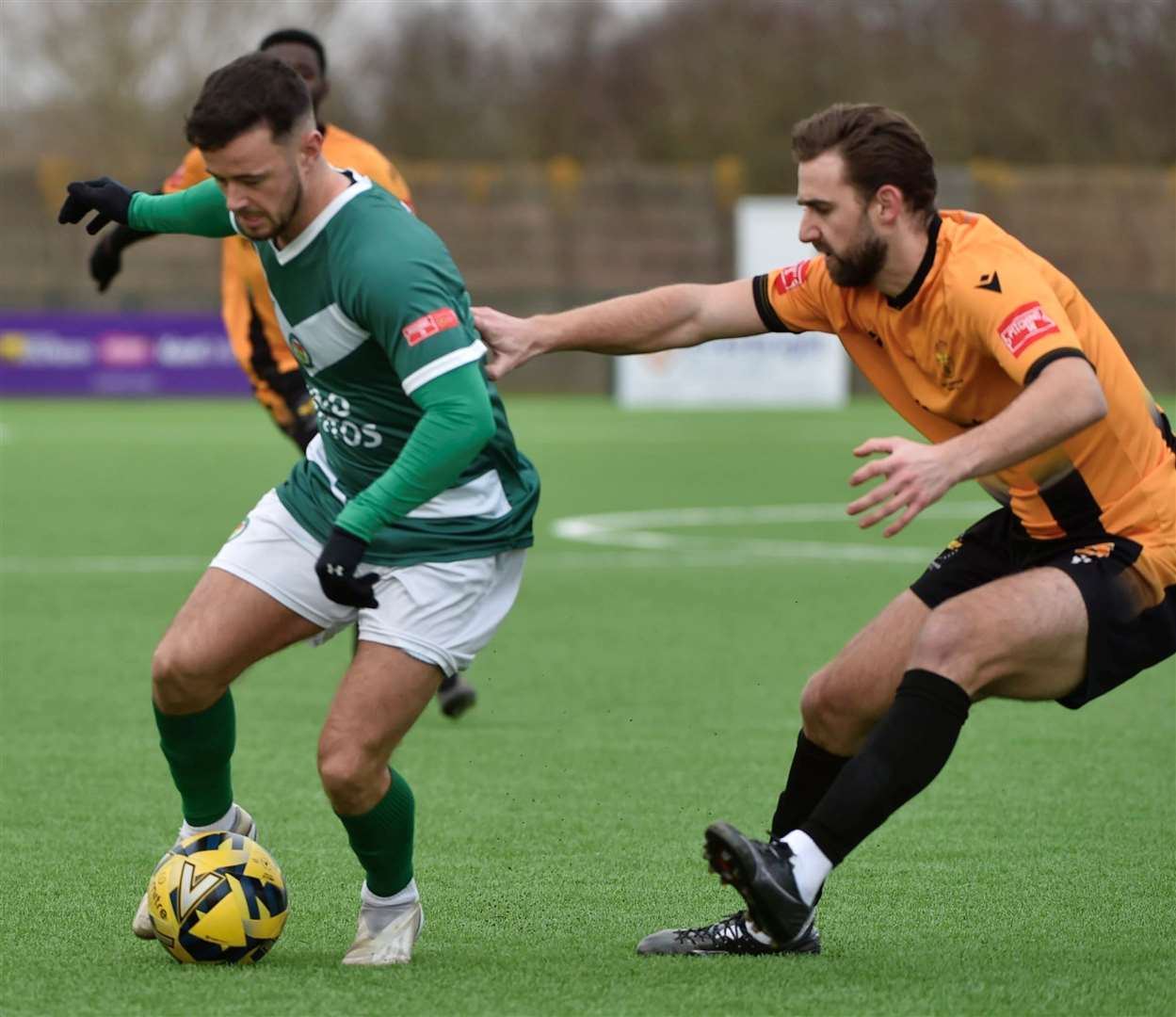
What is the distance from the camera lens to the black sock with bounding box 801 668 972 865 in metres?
4.47

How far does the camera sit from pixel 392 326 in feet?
14.9

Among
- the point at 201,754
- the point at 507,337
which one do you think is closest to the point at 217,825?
the point at 201,754

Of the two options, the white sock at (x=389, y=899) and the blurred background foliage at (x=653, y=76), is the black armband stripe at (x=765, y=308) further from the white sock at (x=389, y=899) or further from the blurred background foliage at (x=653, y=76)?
the blurred background foliage at (x=653, y=76)

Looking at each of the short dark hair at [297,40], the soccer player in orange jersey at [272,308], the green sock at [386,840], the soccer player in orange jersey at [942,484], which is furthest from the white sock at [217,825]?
the short dark hair at [297,40]

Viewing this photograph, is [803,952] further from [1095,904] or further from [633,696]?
[633,696]

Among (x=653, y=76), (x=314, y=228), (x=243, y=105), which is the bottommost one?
(x=653, y=76)

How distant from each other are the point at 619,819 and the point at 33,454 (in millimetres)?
15712

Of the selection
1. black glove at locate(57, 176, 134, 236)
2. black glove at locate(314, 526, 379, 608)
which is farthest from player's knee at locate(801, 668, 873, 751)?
black glove at locate(57, 176, 134, 236)

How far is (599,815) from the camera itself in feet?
21.2

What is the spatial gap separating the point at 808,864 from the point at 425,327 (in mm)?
1428

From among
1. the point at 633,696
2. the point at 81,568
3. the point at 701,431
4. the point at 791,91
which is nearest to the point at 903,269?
the point at 633,696

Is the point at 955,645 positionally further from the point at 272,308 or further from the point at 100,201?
the point at 272,308

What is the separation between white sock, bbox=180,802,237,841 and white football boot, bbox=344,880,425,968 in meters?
0.54

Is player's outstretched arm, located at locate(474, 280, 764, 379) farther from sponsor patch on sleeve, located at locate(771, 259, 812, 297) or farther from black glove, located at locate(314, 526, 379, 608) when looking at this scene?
black glove, located at locate(314, 526, 379, 608)
